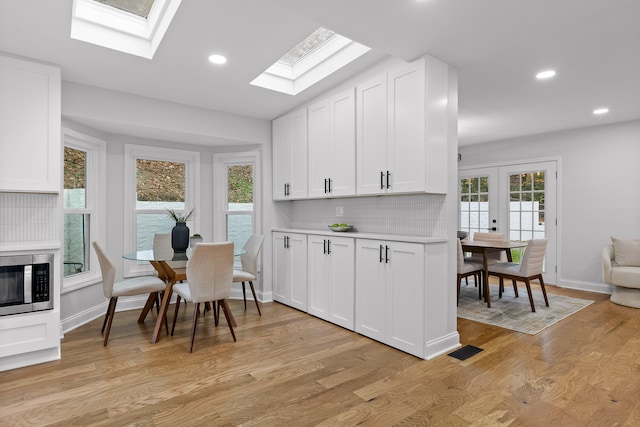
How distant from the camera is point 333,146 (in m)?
3.77

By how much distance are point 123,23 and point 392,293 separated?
3152 millimetres

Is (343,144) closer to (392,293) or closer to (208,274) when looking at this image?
(392,293)

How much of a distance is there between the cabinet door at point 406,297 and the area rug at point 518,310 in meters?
1.34

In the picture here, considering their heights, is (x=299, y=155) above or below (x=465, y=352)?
above

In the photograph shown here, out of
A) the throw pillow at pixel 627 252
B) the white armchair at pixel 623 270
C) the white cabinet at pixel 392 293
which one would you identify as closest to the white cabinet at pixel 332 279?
the white cabinet at pixel 392 293

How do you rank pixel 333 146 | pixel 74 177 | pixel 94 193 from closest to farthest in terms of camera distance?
1. pixel 333 146
2. pixel 74 177
3. pixel 94 193

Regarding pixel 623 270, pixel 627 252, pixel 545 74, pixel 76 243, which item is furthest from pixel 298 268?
pixel 627 252

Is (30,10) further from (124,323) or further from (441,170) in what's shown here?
(441,170)

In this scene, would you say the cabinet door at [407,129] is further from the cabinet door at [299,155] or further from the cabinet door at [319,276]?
the cabinet door at [299,155]

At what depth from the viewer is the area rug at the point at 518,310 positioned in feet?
12.2

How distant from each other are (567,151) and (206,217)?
18.3ft

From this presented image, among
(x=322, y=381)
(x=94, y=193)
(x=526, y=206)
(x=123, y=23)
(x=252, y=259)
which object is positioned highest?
(x=123, y=23)

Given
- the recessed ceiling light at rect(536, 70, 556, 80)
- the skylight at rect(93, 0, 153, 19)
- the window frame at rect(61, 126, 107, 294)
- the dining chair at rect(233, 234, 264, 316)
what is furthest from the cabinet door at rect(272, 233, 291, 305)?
the recessed ceiling light at rect(536, 70, 556, 80)

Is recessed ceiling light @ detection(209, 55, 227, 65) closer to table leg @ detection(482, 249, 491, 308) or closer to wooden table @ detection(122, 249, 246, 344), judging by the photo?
wooden table @ detection(122, 249, 246, 344)
